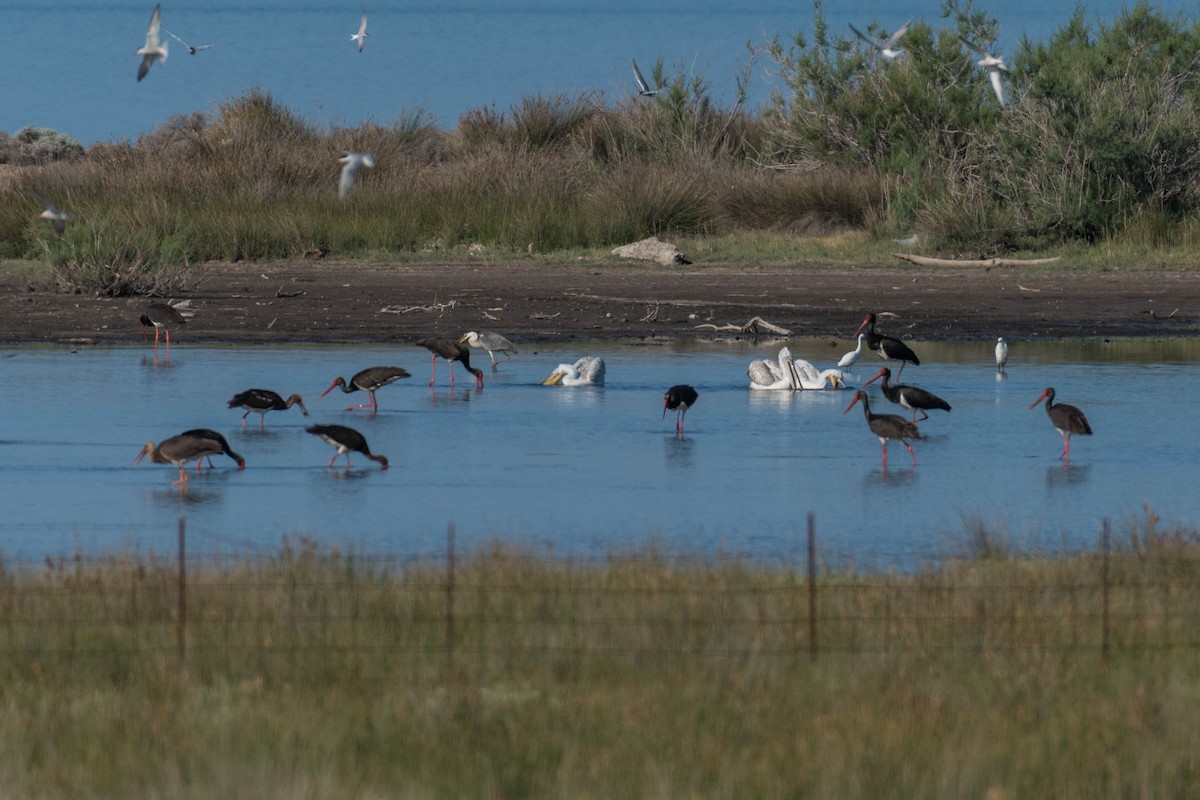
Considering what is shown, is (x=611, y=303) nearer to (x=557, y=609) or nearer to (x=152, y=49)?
(x=152, y=49)

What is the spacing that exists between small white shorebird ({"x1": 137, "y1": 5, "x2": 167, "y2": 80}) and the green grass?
6.19m

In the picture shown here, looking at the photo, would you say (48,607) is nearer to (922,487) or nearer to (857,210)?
(922,487)

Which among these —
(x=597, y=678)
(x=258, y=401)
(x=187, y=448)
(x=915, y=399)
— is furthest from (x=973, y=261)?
(x=597, y=678)

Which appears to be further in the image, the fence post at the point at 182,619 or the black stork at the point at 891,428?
the black stork at the point at 891,428

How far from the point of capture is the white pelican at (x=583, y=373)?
15945mm

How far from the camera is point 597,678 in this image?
6574 millimetres

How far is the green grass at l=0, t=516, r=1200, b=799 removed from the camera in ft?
17.8

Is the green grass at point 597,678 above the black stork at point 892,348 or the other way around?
the other way around

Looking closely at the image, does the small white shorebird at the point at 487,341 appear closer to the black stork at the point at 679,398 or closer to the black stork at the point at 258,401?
the black stork at the point at 258,401

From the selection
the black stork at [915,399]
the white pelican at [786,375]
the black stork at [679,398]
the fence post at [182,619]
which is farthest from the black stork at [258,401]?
the fence post at [182,619]

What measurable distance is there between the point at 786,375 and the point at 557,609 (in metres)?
8.58

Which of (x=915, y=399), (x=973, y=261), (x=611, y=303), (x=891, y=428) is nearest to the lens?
(x=891, y=428)

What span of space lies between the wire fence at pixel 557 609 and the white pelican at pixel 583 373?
737 centimetres

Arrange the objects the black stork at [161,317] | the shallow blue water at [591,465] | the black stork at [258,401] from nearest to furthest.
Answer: the shallow blue water at [591,465], the black stork at [258,401], the black stork at [161,317]
